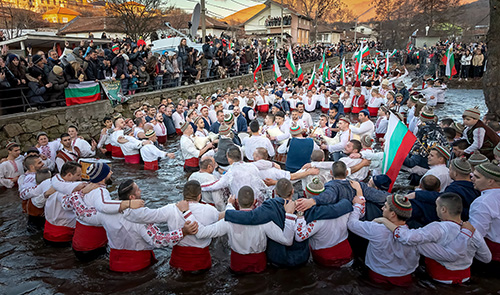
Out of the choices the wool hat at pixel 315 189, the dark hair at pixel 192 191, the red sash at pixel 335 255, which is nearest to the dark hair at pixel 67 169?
the dark hair at pixel 192 191

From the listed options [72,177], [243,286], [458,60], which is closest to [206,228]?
[243,286]

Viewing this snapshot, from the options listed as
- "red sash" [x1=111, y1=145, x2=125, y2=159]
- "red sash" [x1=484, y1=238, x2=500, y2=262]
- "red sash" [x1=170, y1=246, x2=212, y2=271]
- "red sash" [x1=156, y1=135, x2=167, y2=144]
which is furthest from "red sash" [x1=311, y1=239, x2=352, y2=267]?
"red sash" [x1=156, y1=135, x2=167, y2=144]

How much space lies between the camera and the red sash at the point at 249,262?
3809 millimetres

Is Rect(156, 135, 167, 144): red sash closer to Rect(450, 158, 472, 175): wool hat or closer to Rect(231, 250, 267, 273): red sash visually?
Rect(231, 250, 267, 273): red sash

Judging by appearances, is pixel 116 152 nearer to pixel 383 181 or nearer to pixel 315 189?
pixel 315 189

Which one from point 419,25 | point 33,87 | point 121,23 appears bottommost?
point 33,87

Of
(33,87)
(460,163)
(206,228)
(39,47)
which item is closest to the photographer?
(206,228)

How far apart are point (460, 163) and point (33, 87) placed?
10652 millimetres

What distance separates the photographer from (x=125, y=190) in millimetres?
3570

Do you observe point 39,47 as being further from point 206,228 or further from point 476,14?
point 476,14

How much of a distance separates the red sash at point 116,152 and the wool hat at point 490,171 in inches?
329

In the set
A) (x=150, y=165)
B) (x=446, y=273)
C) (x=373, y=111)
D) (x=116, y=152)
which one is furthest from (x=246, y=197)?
(x=373, y=111)

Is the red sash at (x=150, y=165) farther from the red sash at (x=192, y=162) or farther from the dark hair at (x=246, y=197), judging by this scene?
the dark hair at (x=246, y=197)

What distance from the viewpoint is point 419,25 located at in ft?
182
